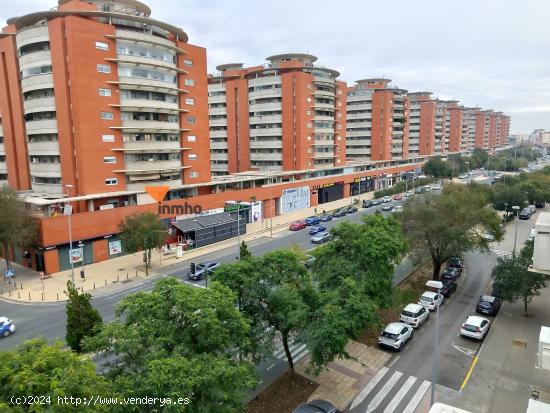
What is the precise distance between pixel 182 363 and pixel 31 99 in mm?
47319

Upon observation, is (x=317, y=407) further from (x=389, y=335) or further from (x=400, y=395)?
(x=389, y=335)

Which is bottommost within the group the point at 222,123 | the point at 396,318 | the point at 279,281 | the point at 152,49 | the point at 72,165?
the point at 396,318

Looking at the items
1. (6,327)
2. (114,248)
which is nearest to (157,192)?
(114,248)

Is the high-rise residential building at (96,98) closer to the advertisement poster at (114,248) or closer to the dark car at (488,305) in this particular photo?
the advertisement poster at (114,248)

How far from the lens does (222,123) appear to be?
266 feet

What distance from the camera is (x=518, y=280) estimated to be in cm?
2559

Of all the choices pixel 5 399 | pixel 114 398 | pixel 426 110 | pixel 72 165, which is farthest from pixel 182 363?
pixel 426 110

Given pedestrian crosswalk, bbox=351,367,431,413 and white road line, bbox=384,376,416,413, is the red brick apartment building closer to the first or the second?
pedestrian crosswalk, bbox=351,367,431,413

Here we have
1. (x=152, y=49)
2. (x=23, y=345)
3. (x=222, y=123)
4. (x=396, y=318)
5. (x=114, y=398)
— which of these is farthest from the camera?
(x=222, y=123)

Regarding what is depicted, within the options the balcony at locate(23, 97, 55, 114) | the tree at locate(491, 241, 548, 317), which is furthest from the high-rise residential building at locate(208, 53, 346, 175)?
the tree at locate(491, 241, 548, 317)

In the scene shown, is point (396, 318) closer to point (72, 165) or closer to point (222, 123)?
point (72, 165)

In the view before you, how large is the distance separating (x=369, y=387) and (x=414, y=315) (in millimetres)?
7983

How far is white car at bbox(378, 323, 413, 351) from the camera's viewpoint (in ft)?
73.3

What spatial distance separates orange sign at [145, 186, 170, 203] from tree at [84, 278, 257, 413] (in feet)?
116
